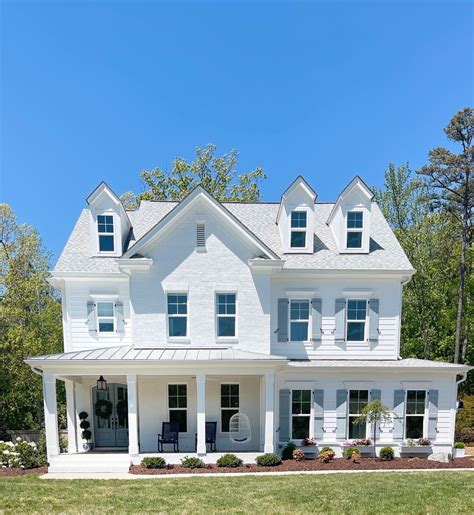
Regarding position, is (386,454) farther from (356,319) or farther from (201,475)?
(201,475)

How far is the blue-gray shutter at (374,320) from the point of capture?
50.2 ft

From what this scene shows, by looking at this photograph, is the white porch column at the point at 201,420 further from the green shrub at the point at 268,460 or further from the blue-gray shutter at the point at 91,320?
the blue-gray shutter at the point at 91,320

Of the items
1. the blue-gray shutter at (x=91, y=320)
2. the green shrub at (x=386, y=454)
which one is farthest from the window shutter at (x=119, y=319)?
the green shrub at (x=386, y=454)

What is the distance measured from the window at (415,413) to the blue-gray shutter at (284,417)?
462cm

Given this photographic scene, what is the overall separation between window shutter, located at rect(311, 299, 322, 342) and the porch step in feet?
27.1

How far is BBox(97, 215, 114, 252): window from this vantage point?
15.6 m

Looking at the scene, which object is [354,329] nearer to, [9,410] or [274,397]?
[274,397]

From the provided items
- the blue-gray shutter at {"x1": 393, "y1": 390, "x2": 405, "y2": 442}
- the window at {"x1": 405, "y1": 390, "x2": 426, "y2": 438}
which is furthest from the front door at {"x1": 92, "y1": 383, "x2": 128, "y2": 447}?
the window at {"x1": 405, "y1": 390, "x2": 426, "y2": 438}

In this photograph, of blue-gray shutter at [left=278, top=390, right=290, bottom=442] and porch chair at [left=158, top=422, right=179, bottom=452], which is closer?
porch chair at [left=158, top=422, right=179, bottom=452]

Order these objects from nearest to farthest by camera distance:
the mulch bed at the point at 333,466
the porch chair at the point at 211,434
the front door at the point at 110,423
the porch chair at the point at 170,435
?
1. the mulch bed at the point at 333,466
2. the porch chair at the point at 170,435
3. the porch chair at the point at 211,434
4. the front door at the point at 110,423

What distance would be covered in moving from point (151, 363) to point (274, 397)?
4.73 m

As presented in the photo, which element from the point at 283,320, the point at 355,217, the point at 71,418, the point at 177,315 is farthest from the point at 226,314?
the point at 71,418

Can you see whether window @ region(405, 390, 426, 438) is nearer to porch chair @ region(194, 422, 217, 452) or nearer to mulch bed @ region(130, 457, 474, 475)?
mulch bed @ region(130, 457, 474, 475)

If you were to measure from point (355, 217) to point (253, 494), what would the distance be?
→ 446 inches
